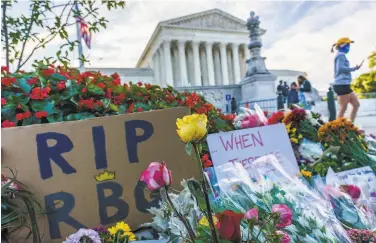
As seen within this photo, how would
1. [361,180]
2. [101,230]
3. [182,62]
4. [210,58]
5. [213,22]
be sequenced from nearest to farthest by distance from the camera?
[101,230], [361,180], [182,62], [210,58], [213,22]

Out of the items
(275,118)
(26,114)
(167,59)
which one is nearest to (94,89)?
(26,114)

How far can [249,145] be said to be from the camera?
1.63 meters

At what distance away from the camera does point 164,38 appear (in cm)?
3391

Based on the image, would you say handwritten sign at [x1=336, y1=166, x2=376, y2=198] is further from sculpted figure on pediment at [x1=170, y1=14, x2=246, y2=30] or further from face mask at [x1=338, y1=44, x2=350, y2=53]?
sculpted figure on pediment at [x1=170, y1=14, x2=246, y2=30]

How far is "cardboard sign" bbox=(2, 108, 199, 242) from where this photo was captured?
1229 millimetres

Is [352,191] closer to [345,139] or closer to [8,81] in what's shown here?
[345,139]

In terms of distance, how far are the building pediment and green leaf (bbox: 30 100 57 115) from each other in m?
33.2

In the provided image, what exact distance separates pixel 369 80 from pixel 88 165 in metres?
37.0

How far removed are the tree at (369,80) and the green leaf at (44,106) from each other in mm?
35817

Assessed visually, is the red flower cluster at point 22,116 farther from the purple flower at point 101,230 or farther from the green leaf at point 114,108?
the purple flower at point 101,230

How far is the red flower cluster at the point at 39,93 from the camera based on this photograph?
1.61 m

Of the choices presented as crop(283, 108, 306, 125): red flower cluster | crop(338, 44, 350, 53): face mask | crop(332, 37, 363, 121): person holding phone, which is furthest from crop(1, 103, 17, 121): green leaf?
crop(338, 44, 350, 53): face mask

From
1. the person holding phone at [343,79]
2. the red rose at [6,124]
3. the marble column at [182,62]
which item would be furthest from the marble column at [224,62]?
the red rose at [6,124]

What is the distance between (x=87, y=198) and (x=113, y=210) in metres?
0.10
